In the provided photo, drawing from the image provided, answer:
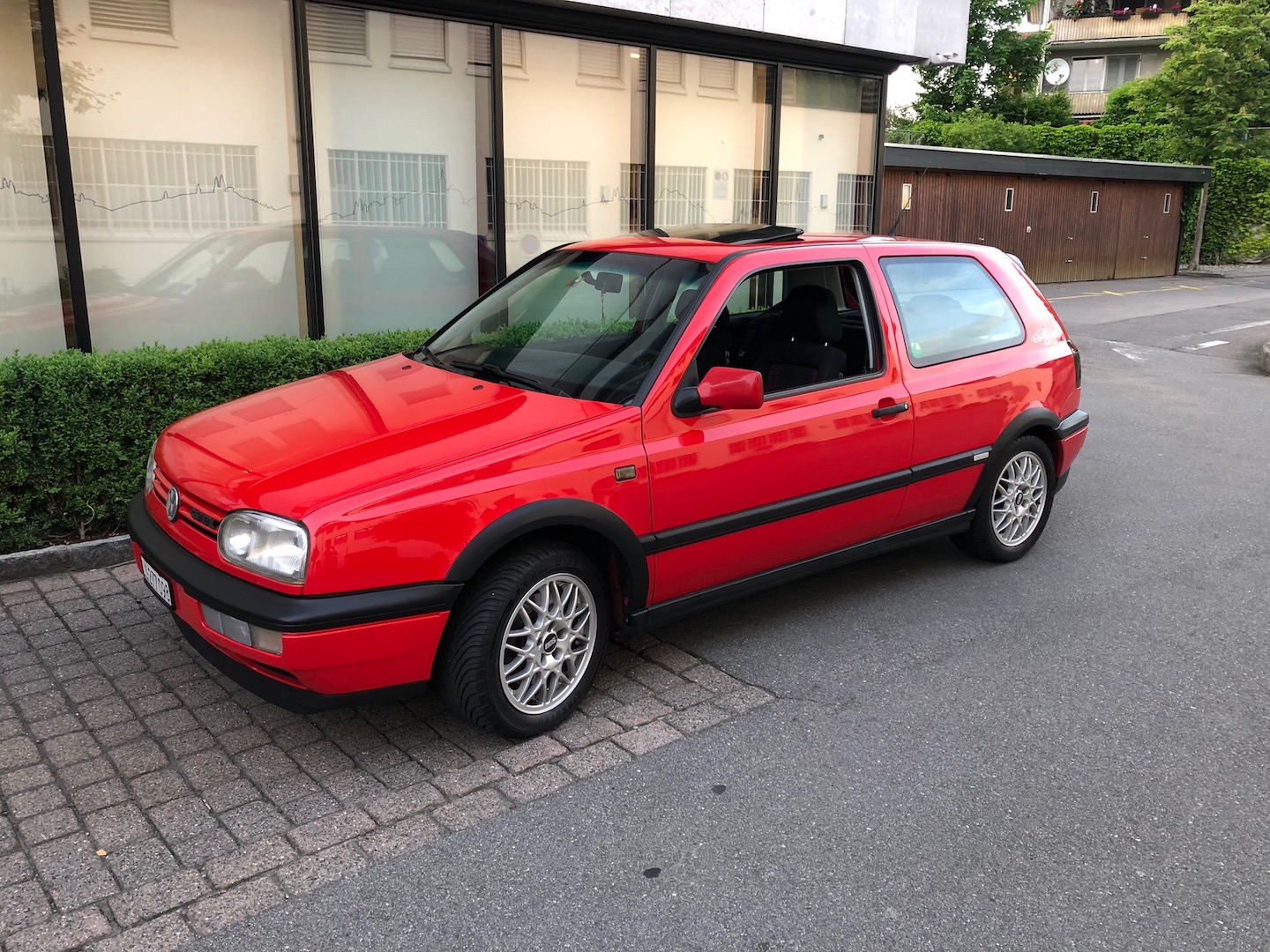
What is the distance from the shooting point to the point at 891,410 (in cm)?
478

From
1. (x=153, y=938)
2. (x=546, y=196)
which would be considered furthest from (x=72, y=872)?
(x=546, y=196)

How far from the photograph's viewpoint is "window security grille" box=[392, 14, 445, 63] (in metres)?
7.67

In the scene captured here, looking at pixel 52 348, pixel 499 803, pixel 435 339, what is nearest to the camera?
pixel 499 803

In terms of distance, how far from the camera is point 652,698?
4203 mm

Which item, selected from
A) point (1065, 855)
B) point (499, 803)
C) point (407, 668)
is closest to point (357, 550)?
point (407, 668)

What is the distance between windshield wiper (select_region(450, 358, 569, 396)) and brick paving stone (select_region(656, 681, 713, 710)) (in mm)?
1263

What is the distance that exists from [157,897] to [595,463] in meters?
1.91

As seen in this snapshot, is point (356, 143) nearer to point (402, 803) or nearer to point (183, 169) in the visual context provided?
point (183, 169)

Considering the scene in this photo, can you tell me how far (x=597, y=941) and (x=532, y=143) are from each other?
7.01 metres

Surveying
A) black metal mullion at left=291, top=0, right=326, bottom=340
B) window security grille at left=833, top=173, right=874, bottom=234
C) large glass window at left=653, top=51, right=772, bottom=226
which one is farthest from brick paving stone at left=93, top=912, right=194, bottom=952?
window security grille at left=833, top=173, right=874, bottom=234

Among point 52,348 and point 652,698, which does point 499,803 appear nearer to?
point 652,698

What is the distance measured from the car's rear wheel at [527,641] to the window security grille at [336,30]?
17.0ft

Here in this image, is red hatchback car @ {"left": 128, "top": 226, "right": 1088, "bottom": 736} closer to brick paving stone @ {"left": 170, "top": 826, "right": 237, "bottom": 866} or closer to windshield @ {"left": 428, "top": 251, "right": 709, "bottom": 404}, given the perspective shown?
windshield @ {"left": 428, "top": 251, "right": 709, "bottom": 404}

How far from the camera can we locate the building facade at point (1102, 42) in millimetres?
52344
